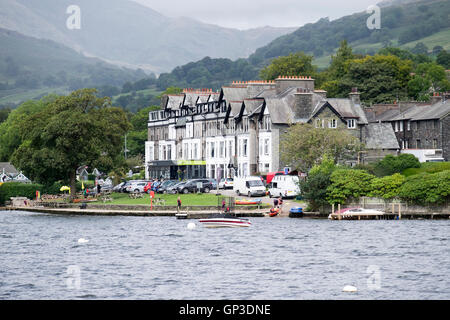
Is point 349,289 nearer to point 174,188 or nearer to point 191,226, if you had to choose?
point 191,226

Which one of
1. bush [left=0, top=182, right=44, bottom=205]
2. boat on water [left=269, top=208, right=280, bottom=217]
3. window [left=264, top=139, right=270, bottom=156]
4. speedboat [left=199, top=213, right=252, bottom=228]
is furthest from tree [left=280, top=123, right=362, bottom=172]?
bush [left=0, top=182, right=44, bottom=205]

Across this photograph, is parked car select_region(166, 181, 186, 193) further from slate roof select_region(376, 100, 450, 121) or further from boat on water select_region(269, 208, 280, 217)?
slate roof select_region(376, 100, 450, 121)

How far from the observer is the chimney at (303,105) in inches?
4542

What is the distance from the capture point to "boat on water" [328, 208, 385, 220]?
271 feet

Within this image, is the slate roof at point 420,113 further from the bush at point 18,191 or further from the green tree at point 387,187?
the bush at point 18,191

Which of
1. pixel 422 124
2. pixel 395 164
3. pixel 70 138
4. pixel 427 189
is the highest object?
pixel 422 124

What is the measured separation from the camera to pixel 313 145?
102062mm

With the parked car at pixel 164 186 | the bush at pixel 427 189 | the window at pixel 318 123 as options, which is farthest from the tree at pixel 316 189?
the parked car at pixel 164 186

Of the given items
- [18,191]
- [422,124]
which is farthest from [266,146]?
[18,191]

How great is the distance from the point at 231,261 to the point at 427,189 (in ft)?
103

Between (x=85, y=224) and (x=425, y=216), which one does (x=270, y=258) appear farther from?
(x=85, y=224)

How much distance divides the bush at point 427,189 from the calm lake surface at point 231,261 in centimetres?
302

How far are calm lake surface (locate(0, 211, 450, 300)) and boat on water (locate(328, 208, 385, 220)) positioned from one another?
2344mm

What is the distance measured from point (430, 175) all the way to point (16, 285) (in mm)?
46858
